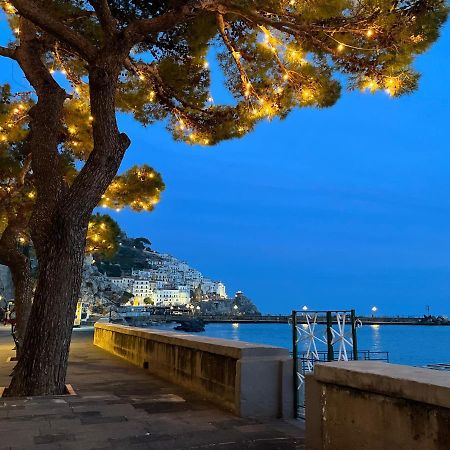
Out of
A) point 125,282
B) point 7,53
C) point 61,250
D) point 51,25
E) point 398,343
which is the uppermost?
point 125,282

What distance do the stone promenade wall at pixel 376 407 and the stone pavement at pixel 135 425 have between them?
608 mm

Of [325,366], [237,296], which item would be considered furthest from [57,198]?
[237,296]

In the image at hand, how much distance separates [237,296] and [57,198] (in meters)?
182

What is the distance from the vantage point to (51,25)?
615cm

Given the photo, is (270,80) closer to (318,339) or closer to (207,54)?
(207,54)

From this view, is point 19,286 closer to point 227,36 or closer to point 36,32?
point 36,32

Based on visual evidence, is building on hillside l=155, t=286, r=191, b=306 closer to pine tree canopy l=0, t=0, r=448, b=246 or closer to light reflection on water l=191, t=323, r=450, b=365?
light reflection on water l=191, t=323, r=450, b=365

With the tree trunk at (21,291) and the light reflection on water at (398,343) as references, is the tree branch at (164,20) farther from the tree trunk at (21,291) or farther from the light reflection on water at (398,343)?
the tree trunk at (21,291)

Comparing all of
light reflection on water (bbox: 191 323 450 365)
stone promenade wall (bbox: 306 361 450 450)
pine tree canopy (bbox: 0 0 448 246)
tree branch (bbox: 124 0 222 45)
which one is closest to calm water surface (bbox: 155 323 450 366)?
light reflection on water (bbox: 191 323 450 365)

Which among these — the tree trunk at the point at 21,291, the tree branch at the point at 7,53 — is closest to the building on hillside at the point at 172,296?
the tree trunk at the point at 21,291

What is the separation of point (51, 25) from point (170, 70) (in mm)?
2473

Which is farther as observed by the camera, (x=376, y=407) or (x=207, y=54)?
Result: (x=207, y=54)

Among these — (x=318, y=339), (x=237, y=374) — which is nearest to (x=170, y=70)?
(x=318, y=339)

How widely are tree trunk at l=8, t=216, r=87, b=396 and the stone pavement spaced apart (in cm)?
39
